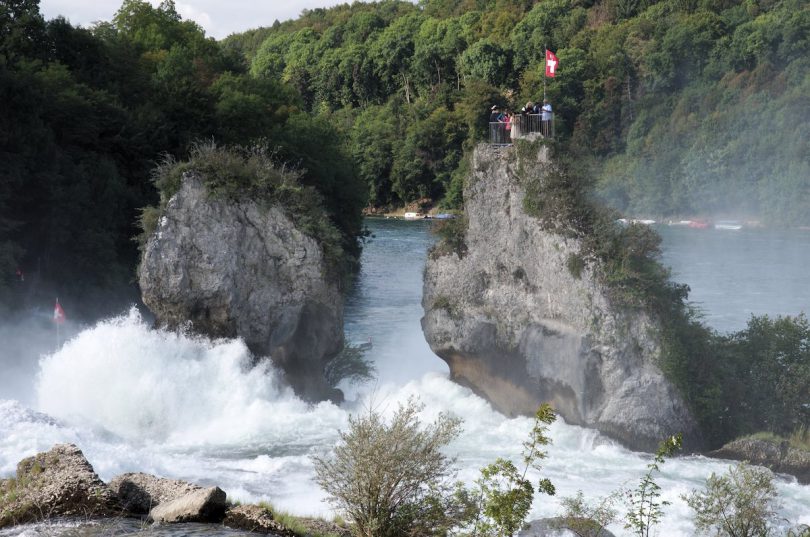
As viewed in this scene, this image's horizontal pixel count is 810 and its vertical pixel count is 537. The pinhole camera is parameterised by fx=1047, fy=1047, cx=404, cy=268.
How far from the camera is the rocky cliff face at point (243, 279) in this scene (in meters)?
29.2

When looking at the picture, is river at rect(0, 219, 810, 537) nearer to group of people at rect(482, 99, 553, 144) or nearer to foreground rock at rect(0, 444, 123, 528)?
foreground rock at rect(0, 444, 123, 528)

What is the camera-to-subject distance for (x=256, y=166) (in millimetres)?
29844

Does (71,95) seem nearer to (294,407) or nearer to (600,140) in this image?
(294,407)

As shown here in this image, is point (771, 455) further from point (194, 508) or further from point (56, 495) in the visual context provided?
point (56, 495)

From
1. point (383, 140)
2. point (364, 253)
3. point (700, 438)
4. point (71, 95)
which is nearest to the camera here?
point (700, 438)

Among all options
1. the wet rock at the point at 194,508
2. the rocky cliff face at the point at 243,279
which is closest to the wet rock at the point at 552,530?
the wet rock at the point at 194,508

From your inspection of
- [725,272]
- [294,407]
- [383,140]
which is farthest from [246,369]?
[383,140]

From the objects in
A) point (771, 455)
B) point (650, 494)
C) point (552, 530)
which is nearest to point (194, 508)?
point (552, 530)

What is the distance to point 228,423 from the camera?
92.1ft

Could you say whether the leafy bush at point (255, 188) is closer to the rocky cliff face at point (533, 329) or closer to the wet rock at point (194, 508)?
the rocky cliff face at point (533, 329)

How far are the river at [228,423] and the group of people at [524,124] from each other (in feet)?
25.4

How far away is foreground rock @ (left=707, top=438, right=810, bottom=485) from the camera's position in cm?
2556

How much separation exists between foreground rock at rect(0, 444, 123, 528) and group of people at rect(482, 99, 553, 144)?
17.2 metres

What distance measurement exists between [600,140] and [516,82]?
2112 centimetres
